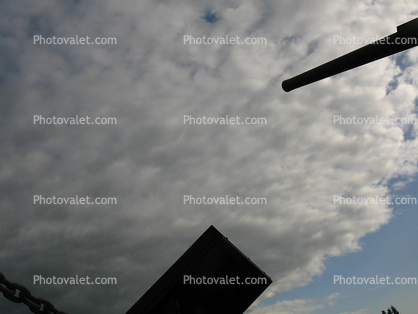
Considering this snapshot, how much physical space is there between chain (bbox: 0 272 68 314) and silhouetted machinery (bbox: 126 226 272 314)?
0.89 meters

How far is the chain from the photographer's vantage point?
8.98ft

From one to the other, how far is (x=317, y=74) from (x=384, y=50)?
22.5 inches

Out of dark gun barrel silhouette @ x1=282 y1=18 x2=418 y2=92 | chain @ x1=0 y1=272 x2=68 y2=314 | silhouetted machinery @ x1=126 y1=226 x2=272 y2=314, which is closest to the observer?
dark gun barrel silhouette @ x1=282 y1=18 x2=418 y2=92

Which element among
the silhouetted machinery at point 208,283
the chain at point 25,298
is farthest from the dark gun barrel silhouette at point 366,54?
the chain at point 25,298

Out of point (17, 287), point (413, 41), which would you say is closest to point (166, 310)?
point (17, 287)

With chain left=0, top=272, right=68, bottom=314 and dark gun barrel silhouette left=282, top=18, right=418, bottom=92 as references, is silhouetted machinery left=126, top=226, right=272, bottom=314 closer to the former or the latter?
chain left=0, top=272, right=68, bottom=314

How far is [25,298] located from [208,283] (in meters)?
2.06

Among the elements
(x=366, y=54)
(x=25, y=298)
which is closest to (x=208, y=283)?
(x=25, y=298)

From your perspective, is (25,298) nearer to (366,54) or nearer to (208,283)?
(208,283)

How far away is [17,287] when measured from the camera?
2799 millimetres

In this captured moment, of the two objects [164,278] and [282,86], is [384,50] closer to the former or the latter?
[282,86]

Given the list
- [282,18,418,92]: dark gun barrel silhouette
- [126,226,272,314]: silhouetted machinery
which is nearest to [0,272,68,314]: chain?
[126,226,272,314]: silhouetted machinery

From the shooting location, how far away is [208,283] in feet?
12.2

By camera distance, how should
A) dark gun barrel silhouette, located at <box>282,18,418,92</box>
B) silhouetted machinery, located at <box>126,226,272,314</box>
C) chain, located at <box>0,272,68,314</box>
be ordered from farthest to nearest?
1. silhouetted machinery, located at <box>126,226,272,314</box>
2. chain, located at <box>0,272,68,314</box>
3. dark gun barrel silhouette, located at <box>282,18,418,92</box>
